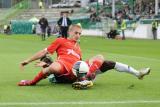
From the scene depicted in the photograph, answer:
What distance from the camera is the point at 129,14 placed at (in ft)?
225

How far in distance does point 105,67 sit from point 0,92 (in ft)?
7.36

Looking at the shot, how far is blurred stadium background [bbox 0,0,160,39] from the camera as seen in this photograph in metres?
56.9

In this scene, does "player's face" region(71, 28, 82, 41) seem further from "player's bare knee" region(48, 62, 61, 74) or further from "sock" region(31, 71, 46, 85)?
"sock" region(31, 71, 46, 85)

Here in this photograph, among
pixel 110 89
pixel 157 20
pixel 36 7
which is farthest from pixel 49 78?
pixel 36 7

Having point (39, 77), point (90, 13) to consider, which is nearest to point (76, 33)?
point (39, 77)

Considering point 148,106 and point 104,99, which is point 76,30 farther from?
point 148,106

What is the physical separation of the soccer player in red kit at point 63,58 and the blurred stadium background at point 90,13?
4231 centimetres

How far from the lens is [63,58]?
1131 centimetres

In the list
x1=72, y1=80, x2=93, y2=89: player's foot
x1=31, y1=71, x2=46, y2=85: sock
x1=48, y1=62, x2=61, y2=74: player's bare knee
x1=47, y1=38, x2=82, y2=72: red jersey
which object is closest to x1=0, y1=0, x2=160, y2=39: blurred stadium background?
x1=47, y1=38, x2=82, y2=72: red jersey

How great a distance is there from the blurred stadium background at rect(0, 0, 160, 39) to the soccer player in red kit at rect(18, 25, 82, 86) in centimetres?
4231

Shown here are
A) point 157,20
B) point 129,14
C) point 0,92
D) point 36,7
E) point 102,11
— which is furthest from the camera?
point 36,7

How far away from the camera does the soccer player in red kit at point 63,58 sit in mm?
11078

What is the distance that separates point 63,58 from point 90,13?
207 feet

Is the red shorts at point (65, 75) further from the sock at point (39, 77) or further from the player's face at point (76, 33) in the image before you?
the player's face at point (76, 33)
